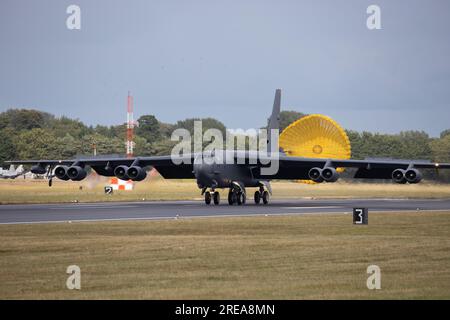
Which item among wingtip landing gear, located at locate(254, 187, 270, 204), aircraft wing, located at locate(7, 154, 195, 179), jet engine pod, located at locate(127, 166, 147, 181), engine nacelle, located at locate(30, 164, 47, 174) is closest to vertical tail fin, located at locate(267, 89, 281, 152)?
wingtip landing gear, located at locate(254, 187, 270, 204)

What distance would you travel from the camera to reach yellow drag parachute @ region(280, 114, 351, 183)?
7281 cm

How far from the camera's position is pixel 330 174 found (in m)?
46.8

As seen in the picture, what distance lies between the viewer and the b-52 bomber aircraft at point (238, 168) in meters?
47.6

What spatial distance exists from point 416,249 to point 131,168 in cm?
2660

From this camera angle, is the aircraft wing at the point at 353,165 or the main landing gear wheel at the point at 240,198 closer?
the aircraft wing at the point at 353,165

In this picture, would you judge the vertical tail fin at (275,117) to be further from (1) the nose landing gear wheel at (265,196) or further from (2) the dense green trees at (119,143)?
(2) the dense green trees at (119,143)

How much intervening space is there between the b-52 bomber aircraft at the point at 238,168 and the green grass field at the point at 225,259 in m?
15.0

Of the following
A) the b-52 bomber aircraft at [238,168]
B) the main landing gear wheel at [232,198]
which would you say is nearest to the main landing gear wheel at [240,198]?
the b-52 bomber aircraft at [238,168]

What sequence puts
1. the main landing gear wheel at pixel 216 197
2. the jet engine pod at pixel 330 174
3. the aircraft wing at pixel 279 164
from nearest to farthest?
the jet engine pod at pixel 330 174, the aircraft wing at pixel 279 164, the main landing gear wheel at pixel 216 197

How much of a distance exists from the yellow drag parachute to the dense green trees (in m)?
16.3

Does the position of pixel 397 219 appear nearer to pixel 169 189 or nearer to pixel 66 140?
pixel 169 189

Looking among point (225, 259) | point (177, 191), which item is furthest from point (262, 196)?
point (225, 259)

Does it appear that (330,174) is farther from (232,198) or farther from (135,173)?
(135,173)
